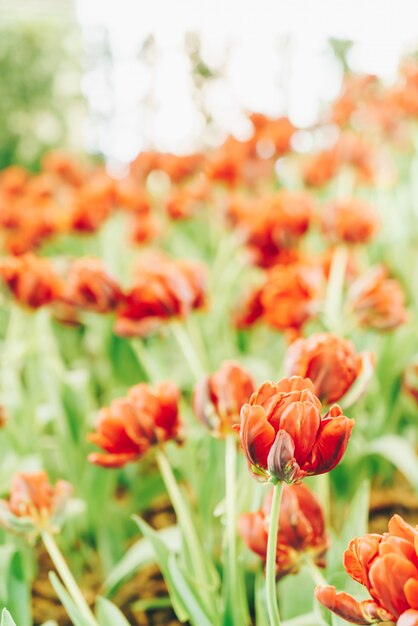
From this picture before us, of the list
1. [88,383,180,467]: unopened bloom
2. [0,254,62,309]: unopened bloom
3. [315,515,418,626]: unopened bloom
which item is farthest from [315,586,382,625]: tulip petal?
[0,254,62,309]: unopened bloom

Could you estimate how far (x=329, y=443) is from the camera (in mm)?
487

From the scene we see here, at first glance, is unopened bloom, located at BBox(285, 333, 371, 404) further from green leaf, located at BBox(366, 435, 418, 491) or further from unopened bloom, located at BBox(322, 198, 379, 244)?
unopened bloom, located at BBox(322, 198, 379, 244)

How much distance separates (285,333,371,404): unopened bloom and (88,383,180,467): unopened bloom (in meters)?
0.14

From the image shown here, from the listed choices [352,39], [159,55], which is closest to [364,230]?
[352,39]

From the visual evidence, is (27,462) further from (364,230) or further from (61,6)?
(61,6)

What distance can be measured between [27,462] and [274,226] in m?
0.55

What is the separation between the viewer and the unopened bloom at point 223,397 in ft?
2.19

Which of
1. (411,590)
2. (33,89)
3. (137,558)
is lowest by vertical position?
(137,558)

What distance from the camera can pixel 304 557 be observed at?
64 cm

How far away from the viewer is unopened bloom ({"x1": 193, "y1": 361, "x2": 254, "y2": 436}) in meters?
0.67

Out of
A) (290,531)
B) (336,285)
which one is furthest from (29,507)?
(336,285)

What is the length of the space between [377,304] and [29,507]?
50 centimetres

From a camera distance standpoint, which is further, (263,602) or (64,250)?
(64,250)

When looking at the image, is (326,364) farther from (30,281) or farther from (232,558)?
(30,281)
